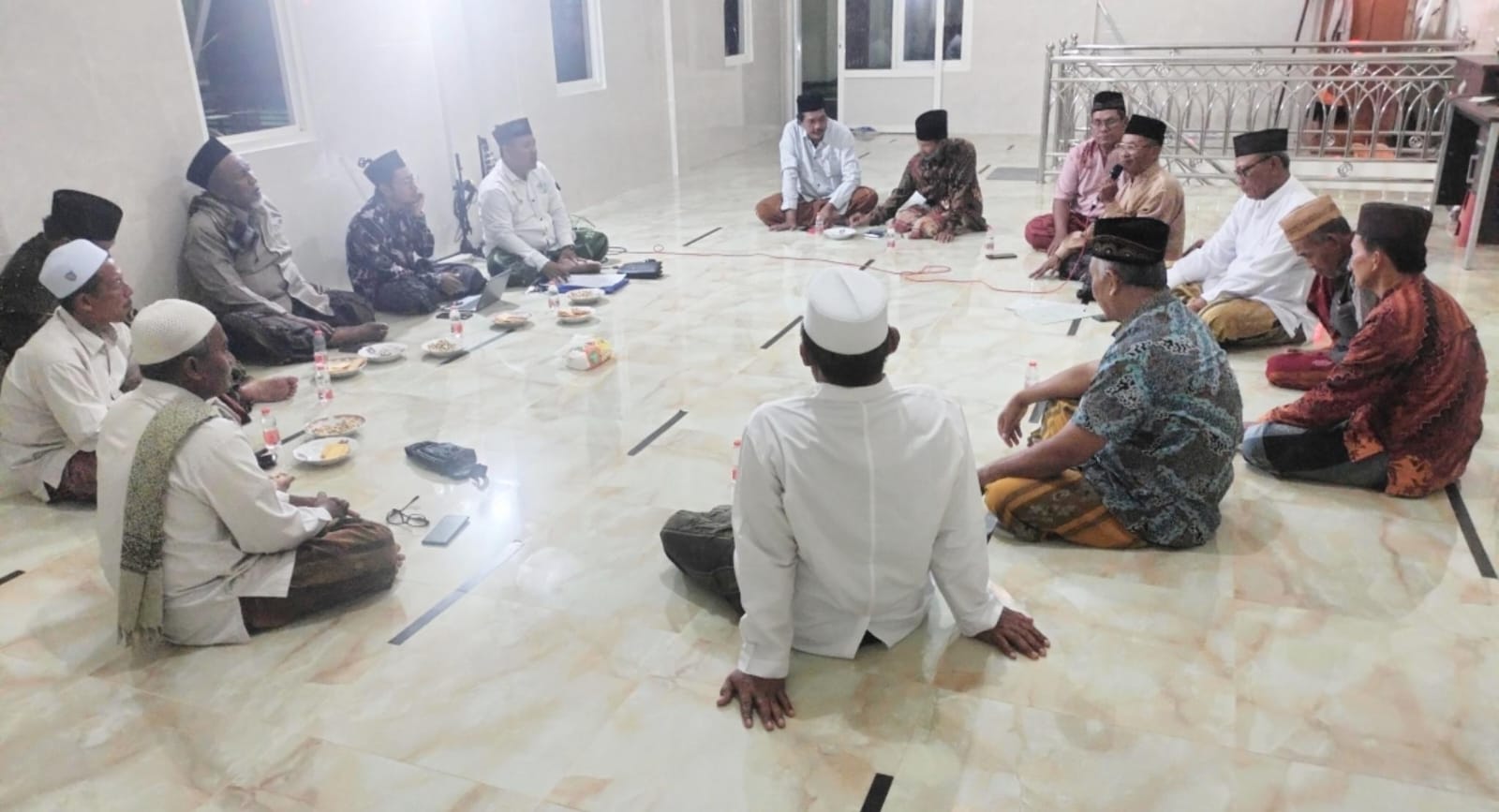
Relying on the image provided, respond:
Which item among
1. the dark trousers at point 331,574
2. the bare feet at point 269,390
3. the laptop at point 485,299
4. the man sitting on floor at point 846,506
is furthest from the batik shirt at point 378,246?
the man sitting on floor at point 846,506

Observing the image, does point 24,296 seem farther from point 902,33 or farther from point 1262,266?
point 902,33

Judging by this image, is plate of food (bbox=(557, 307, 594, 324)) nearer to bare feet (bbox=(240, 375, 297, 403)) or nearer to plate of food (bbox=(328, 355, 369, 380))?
plate of food (bbox=(328, 355, 369, 380))

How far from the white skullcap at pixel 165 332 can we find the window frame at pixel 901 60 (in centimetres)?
1124

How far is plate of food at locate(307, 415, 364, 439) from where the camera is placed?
3928 millimetres

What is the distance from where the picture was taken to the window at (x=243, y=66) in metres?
5.24

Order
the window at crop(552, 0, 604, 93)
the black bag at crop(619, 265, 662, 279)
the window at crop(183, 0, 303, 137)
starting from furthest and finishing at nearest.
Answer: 1. the window at crop(552, 0, 604, 93)
2. the black bag at crop(619, 265, 662, 279)
3. the window at crop(183, 0, 303, 137)

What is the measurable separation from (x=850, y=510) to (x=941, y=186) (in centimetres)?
536

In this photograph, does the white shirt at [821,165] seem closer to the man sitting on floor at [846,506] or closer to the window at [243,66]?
the window at [243,66]

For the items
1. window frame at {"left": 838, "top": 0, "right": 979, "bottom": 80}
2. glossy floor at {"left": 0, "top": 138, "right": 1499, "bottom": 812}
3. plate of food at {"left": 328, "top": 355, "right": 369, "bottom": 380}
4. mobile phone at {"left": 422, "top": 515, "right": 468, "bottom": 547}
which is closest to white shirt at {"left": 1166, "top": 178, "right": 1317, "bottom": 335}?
glossy floor at {"left": 0, "top": 138, "right": 1499, "bottom": 812}

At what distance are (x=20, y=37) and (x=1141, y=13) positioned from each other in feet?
35.3

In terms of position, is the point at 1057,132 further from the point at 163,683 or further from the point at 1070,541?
the point at 163,683

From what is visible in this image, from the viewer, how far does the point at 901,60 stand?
12492mm

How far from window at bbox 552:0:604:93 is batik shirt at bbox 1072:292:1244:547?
6461 millimetres

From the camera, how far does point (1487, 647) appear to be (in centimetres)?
244
